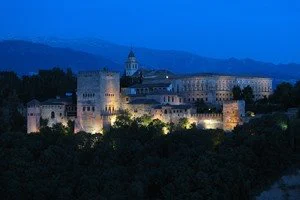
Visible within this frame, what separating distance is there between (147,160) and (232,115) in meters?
8.38

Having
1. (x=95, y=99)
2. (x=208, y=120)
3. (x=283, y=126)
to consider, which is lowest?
(x=283, y=126)

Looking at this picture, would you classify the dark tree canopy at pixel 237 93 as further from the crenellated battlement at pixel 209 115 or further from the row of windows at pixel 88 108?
the row of windows at pixel 88 108

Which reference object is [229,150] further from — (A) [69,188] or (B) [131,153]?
(A) [69,188]

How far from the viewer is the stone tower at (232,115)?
1566 inches

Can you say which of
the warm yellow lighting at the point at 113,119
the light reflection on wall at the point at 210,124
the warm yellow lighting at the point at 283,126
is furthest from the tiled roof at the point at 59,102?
the warm yellow lighting at the point at 283,126

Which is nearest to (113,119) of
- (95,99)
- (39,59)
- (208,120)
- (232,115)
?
(95,99)

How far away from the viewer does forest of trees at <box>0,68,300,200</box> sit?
31.0 meters

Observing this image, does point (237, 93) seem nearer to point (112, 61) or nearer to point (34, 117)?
point (34, 117)

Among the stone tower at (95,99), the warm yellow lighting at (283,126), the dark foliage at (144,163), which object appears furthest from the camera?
the stone tower at (95,99)

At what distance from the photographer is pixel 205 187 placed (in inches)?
1194

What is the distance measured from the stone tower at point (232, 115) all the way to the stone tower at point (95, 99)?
275 inches

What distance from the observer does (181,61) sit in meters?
146

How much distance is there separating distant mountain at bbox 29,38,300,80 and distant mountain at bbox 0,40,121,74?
11.7m

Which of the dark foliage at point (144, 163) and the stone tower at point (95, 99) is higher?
the stone tower at point (95, 99)
